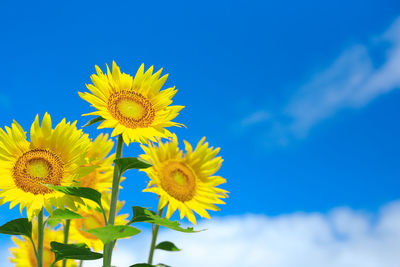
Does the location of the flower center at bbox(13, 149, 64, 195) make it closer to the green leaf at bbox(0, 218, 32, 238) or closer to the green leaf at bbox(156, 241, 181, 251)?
the green leaf at bbox(0, 218, 32, 238)

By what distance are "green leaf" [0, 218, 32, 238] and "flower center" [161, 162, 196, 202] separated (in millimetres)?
1260

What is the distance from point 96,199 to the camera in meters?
3.46

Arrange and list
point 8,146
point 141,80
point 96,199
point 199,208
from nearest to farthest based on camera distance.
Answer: point 96,199 < point 8,146 < point 141,80 < point 199,208

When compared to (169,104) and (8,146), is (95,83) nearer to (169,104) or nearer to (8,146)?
(169,104)

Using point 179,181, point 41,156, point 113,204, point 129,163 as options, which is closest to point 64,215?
point 113,204

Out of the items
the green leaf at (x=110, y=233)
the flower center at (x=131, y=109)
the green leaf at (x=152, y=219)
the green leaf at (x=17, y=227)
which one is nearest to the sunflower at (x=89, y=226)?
the green leaf at (x=17, y=227)

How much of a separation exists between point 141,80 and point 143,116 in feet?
1.19

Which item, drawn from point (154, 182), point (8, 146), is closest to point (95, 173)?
point (154, 182)

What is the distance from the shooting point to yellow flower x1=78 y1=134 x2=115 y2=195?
446cm

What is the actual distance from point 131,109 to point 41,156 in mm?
860

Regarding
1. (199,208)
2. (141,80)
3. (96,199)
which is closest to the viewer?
(96,199)

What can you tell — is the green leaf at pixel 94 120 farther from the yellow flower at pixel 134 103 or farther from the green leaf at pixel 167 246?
the green leaf at pixel 167 246

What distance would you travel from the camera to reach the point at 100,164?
14.6 feet

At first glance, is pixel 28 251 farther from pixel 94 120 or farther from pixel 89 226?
pixel 94 120
